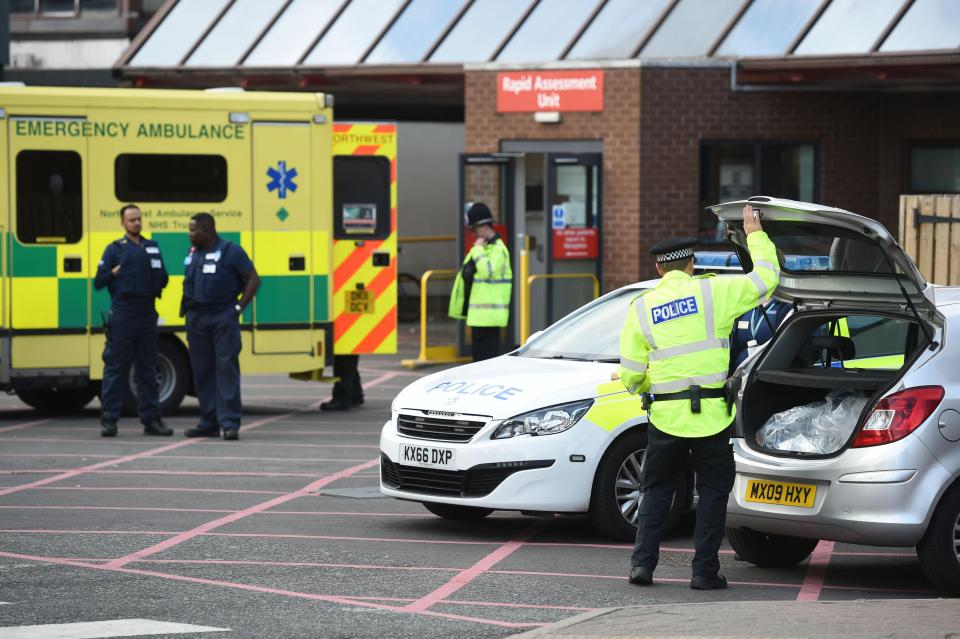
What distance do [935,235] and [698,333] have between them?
5.65 metres

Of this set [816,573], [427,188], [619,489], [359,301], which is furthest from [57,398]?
[427,188]

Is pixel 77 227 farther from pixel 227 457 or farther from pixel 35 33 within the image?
pixel 35 33

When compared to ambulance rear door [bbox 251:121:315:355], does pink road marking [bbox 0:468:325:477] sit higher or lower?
lower

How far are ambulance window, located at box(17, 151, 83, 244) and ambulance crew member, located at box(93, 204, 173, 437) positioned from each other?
40.5 inches

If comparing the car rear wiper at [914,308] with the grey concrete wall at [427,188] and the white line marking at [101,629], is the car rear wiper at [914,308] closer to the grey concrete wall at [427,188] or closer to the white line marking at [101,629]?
the white line marking at [101,629]

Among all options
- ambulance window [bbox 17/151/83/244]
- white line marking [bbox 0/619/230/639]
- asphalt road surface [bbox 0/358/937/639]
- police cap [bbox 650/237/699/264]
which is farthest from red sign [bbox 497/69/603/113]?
white line marking [bbox 0/619/230/639]

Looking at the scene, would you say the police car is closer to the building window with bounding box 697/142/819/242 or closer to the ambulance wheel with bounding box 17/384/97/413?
the ambulance wheel with bounding box 17/384/97/413

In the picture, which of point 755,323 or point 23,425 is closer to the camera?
point 755,323

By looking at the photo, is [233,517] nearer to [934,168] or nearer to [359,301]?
[359,301]

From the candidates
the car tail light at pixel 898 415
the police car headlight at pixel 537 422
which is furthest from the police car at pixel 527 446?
the car tail light at pixel 898 415

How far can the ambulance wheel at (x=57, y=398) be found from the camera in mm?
15938

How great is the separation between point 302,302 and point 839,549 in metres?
7.25

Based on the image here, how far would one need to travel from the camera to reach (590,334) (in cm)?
1020

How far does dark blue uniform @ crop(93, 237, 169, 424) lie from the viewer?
44.5ft
